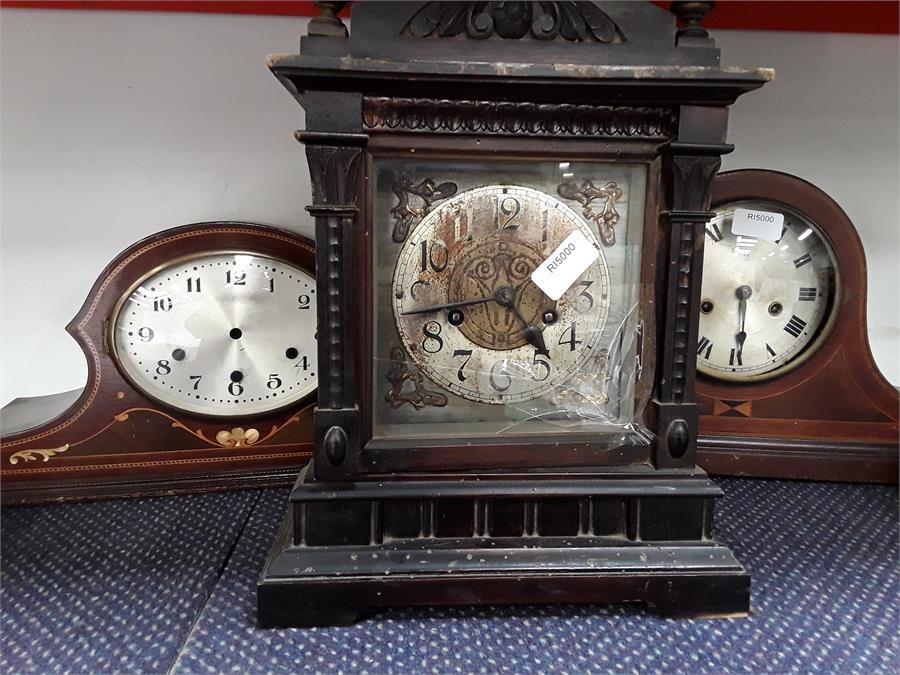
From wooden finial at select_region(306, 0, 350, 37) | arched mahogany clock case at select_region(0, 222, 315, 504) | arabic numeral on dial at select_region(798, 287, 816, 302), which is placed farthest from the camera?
arabic numeral on dial at select_region(798, 287, 816, 302)

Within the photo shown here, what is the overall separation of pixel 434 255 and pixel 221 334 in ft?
1.56

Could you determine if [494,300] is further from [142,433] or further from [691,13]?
[142,433]

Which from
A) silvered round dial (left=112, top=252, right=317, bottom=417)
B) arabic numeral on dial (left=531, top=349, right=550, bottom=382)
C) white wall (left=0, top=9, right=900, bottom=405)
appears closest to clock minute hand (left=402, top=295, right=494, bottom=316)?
arabic numeral on dial (left=531, top=349, right=550, bottom=382)

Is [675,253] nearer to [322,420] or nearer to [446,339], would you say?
[446,339]

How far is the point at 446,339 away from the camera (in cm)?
79

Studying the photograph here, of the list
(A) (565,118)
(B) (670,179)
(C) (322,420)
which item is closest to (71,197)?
(C) (322,420)

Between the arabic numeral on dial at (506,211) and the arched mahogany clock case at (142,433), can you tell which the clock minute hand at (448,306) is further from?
the arched mahogany clock case at (142,433)

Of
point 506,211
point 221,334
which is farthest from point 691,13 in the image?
point 221,334

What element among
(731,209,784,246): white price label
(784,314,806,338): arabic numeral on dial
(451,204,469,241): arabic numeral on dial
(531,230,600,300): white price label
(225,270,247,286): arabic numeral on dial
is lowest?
(784,314,806,338): arabic numeral on dial

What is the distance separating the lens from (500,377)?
81 cm

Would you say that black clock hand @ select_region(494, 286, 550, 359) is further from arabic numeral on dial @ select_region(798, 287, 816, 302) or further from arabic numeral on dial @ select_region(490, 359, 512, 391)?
arabic numeral on dial @ select_region(798, 287, 816, 302)

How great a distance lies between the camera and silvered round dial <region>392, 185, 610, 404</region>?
772 mm

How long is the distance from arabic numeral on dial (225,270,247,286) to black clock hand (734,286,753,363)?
0.91 metres

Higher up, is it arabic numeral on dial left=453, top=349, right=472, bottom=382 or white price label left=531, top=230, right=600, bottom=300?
white price label left=531, top=230, right=600, bottom=300
